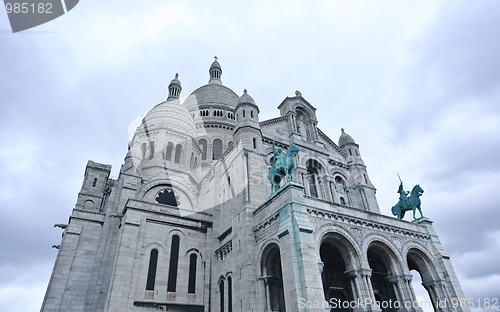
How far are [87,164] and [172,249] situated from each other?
12157mm

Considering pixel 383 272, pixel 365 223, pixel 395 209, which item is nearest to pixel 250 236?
pixel 365 223

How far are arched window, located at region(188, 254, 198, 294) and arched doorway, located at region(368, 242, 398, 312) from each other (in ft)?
41.4

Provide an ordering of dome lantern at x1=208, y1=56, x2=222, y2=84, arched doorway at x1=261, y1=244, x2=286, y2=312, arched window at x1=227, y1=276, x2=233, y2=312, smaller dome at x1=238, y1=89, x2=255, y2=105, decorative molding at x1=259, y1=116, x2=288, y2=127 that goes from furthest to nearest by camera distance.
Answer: dome lantern at x1=208, y1=56, x2=222, y2=84
decorative molding at x1=259, y1=116, x2=288, y2=127
smaller dome at x1=238, y1=89, x2=255, y2=105
arched window at x1=227, y1=276, x2=233, y2=312
arched doorway at x1=261, y1=244, x2=286, y2=312

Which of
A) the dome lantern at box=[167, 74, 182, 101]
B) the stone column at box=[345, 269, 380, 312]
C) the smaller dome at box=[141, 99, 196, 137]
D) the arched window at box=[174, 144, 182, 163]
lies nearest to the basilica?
the stone column at box=[345, 269, 380, 312]

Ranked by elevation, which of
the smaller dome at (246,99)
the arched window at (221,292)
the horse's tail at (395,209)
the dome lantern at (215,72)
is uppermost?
the dome lantern at (215,72)

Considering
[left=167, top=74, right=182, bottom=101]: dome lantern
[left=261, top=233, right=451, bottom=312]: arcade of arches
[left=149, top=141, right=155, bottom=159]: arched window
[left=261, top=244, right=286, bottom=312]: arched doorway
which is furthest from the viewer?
[left=167, top=74, right=182, bottom=101]: dome lantern

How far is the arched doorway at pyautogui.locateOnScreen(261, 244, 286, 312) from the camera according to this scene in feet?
56.1

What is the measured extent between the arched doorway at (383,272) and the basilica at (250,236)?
0.07 meters

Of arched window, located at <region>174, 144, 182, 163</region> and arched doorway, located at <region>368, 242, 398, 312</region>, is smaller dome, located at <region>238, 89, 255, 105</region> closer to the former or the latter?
arched window, located at <region>174, 144, 182, 163</region>

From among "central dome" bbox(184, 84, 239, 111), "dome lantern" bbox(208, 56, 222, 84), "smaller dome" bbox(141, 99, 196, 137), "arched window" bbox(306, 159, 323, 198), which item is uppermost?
"dome lantern" bbox(208, 56, 222, 84)

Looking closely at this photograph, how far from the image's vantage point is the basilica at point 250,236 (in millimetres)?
16969

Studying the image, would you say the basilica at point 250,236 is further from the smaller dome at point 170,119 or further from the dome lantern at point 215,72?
the dome lantern at point 215,72

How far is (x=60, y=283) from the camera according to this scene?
20.8 meters

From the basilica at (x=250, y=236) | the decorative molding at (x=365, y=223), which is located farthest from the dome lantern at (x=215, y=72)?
the decorative molding at (x=365, y=223)
